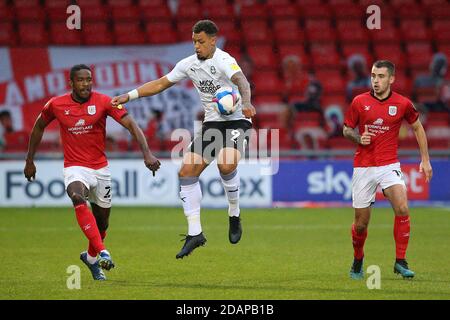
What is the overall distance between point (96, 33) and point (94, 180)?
13.4 metres

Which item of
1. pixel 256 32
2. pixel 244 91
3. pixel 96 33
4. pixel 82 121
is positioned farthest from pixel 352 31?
pixel 82 121

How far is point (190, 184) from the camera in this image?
1038 centimetres

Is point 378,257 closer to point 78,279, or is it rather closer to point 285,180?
point 78,279

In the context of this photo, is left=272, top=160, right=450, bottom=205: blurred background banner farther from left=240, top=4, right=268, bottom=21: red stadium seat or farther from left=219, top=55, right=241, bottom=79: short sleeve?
left=219, top=55, right=241, bottom=79: short sleeve

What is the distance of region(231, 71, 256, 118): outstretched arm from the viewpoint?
30.4ft

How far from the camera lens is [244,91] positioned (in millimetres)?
9648

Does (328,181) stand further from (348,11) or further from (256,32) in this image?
(348,11)

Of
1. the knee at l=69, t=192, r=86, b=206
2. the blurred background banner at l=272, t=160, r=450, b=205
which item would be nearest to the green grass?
the blurred background banner at l=272, t=160, r=450, b=205

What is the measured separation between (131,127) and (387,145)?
256 centimetres

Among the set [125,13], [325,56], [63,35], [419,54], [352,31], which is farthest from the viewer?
[352,31]

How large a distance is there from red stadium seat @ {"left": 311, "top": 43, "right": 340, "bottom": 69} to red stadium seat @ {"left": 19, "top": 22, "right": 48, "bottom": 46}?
624 cm

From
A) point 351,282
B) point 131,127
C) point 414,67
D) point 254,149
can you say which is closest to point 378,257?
point 351,282

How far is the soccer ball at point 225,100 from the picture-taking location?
984cm

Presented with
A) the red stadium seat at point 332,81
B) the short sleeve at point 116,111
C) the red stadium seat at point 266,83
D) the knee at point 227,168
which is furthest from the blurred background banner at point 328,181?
the short sleeve at point 116,111
